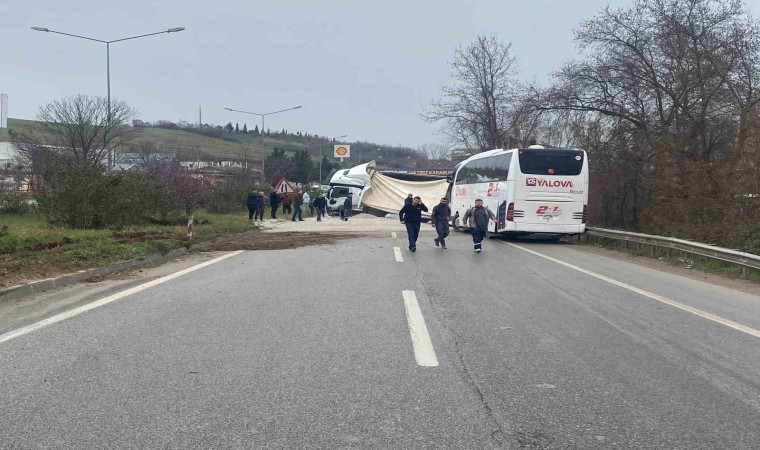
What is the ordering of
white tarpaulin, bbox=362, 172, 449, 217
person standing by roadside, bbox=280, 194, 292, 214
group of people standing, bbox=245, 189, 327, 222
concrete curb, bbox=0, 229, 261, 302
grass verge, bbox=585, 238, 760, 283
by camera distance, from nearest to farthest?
concrete curb, bbox=0, 229, 261, 302 < grass verge, bbox=585, 238, 760, 283 < group of people standing, bbox=245, 189, 327, 222 < white tarpaulin, bbox=362, 172, 449, 217 < person standing by roadside, bbox=280, 194, 292, 214

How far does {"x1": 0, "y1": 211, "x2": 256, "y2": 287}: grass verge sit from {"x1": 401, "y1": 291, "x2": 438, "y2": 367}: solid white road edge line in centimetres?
636

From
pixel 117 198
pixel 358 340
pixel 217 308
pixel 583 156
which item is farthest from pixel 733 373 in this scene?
pixel 117 198

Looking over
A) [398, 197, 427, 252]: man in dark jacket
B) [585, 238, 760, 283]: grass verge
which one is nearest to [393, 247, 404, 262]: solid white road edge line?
[398, 197, 427, 252]: man in dark jacket

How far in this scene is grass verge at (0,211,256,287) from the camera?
1206 cm

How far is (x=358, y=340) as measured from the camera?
720 centimetres

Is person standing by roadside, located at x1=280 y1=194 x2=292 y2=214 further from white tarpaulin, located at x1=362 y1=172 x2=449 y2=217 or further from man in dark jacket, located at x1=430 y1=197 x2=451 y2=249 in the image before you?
man in dark jacket, located at x1=430 y1=197 x2=451 y2=249

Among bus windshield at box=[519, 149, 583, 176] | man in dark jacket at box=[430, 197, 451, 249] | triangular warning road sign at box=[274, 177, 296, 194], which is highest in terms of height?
bus windshield at box=[519, 149, 583, 176]

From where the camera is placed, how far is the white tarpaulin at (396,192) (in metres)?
41.4

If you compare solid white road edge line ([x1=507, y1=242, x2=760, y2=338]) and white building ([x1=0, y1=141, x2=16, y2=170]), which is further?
white building ([x1=0, y1=141, x2=16, y2=170])

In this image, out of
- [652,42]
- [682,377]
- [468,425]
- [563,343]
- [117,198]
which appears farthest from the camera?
[652,42]

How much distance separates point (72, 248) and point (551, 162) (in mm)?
14881

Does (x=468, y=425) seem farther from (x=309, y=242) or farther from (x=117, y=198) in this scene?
(x=117, y=198)

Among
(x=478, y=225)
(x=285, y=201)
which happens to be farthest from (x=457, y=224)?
(x=285, y=201)

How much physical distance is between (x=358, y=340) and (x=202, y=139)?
126 m
